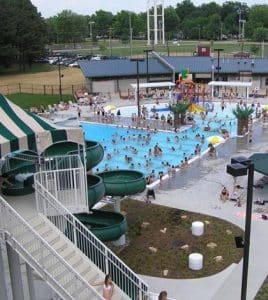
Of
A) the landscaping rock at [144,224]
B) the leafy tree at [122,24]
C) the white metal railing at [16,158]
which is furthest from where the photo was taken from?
the leafy tree at [122,24]

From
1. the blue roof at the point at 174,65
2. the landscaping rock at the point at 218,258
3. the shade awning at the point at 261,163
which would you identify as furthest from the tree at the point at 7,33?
the landscaping rock at the point at 218,258

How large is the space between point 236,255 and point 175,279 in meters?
2.58

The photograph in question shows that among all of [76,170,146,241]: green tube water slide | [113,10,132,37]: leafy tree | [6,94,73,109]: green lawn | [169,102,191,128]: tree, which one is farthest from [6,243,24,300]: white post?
[113,10,132,37]: leafy tree

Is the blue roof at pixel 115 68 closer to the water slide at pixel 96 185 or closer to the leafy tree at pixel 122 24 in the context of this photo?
the water slide at pixel 96 185

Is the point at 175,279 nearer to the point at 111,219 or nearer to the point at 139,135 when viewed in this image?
the point at 111,219

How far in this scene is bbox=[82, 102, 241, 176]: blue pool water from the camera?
29359 millimetres

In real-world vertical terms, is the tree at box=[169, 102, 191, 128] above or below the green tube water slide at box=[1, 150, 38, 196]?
below

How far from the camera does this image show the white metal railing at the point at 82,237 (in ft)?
36.2

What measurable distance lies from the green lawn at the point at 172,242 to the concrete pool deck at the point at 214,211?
0.45 meters

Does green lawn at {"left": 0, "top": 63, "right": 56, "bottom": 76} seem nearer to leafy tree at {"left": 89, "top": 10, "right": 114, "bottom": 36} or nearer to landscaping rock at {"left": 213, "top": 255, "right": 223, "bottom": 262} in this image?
landscaping rock at {"left": 213, "top": 255, "right": 223, "bottom": 262}

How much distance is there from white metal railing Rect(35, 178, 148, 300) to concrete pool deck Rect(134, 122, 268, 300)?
8.02 ft

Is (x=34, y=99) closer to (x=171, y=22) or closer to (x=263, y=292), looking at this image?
(x=263, y=292)

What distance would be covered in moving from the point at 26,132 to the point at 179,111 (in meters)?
Answer: 26.3

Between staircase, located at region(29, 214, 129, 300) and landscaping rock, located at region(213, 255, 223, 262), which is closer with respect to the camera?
staircase, located at region(29, 214, 129, 300)
